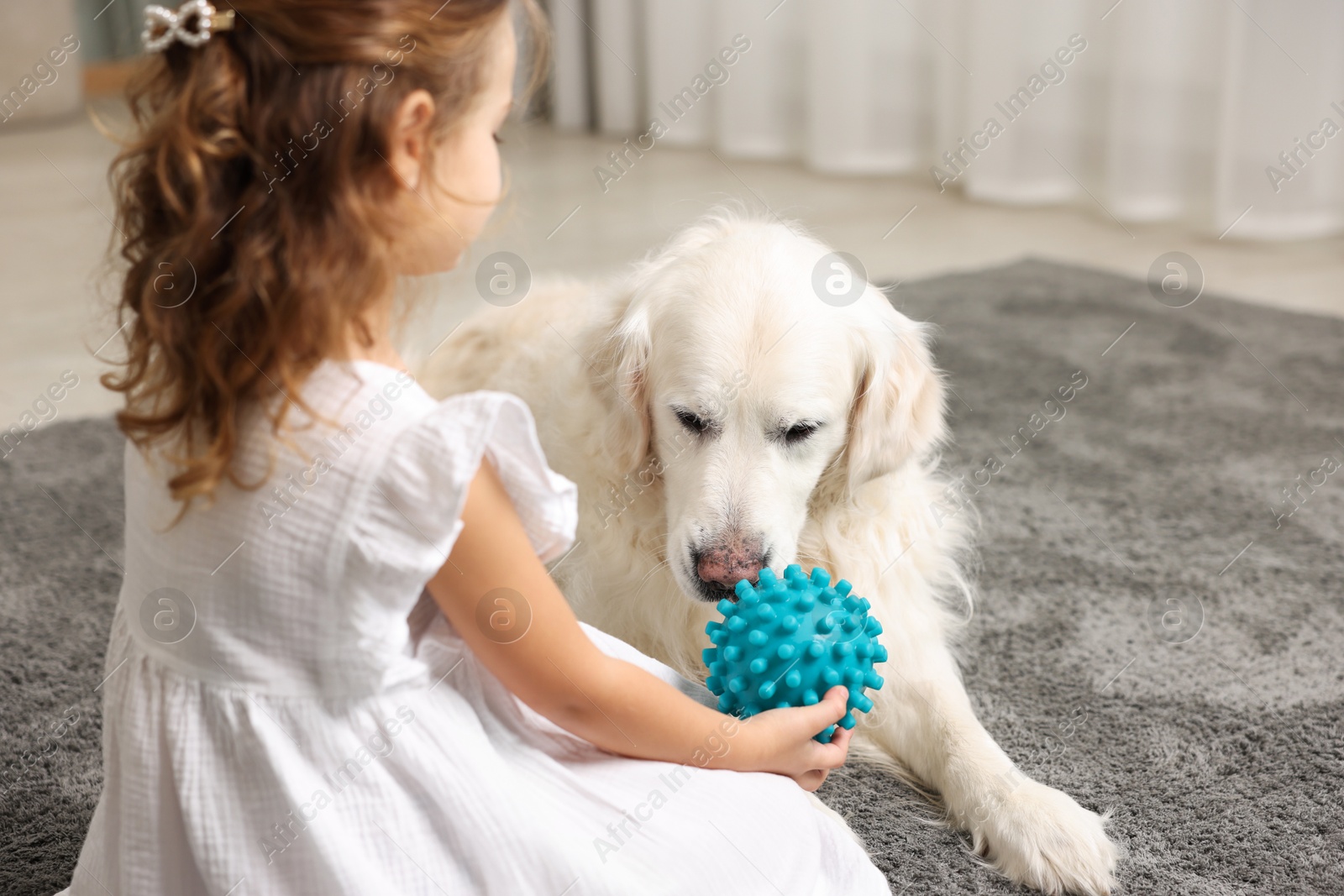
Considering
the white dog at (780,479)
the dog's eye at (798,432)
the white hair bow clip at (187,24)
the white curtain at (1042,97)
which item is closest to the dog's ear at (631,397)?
the white dog at (780,479)

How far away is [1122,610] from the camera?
2010 mm

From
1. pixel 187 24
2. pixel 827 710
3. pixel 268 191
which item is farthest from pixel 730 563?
pixel 187 24

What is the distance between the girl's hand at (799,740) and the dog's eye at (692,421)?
1.40 ft

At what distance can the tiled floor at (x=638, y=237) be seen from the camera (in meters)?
3.57

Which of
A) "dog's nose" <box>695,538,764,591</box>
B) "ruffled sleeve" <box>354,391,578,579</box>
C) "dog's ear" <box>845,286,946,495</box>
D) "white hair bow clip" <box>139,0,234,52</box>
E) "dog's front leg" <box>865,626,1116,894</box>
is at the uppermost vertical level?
"white hair bow clip" <box>139,0,234,52</box>

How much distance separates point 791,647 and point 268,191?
702mm

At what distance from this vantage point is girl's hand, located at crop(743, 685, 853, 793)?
4.03 feet

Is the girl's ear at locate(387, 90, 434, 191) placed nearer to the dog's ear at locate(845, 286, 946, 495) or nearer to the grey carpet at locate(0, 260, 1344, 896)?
the dog's ear at locate(845, 286, 946, 495)

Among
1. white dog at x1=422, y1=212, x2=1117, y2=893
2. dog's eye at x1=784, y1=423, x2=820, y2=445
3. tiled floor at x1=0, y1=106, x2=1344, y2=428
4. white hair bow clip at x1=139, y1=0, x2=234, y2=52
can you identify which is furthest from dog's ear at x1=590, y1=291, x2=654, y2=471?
tiled floor at x1=0, y1=106, x2=1344, y2=428

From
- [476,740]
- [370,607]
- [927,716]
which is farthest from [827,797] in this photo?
[370,607]

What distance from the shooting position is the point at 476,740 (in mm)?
1075

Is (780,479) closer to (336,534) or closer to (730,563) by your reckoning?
(730,563)

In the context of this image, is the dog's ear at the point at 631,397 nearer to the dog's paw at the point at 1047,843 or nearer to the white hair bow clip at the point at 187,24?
the dog's paw at the point at 1047,843

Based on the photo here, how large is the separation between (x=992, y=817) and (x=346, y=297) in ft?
3.30
